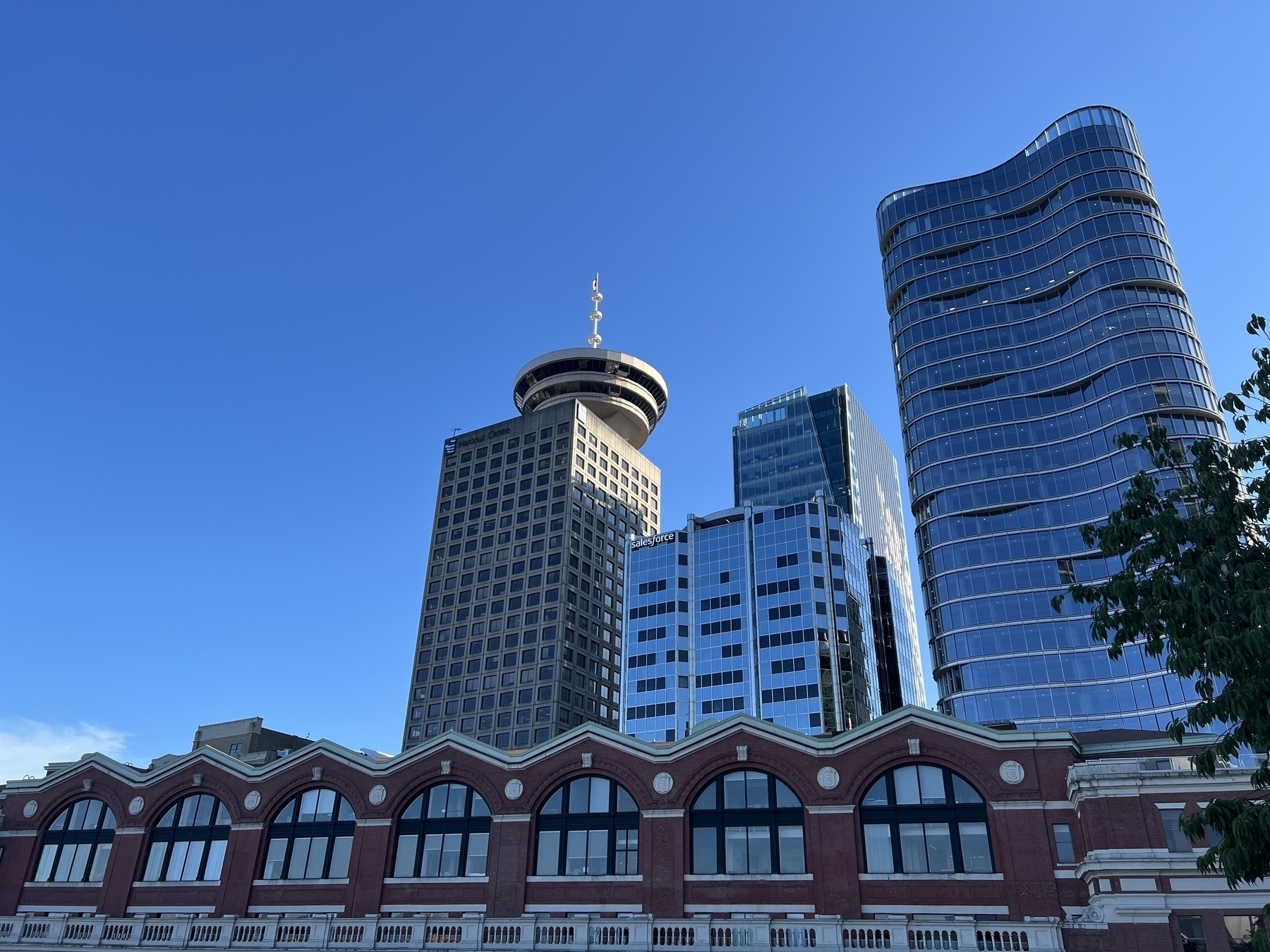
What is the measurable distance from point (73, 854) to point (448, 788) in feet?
76.2

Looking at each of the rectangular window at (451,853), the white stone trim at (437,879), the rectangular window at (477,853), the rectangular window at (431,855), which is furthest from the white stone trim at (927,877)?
the rectangular window at (431,855)

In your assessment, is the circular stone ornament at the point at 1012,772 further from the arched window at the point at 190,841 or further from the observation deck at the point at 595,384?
the observation deck at the point at 595,384

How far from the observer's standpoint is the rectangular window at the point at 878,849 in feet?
139

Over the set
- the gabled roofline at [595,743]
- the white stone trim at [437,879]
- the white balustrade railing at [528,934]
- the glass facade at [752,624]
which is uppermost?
the glass facade at [752,624]

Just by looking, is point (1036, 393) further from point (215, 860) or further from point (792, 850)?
point (215, 860)

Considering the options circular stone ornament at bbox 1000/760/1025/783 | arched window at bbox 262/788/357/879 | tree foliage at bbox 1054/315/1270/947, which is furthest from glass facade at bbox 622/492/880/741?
tree foliage at bbox 1054/315/1270/947

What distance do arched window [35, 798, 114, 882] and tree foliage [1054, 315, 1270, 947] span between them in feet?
173

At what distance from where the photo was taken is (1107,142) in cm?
13200

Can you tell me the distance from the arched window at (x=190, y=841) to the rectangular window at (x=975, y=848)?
1450 inches

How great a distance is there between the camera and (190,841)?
53281mm

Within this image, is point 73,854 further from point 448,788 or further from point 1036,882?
point 1036,882

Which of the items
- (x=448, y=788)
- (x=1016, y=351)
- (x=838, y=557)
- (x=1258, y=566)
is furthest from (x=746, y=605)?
(x=1258, y=566)

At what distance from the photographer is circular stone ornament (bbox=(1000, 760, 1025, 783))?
4141 centimetres

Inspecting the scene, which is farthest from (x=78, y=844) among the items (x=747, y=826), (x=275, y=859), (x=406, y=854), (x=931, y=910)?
(x=931, y=910)
